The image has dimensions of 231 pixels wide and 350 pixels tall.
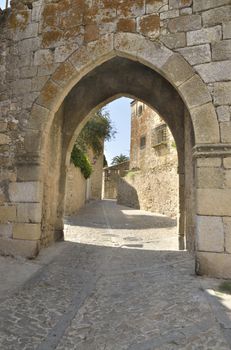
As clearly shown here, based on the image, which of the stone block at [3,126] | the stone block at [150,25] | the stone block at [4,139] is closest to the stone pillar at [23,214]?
the stone block at [4,139]

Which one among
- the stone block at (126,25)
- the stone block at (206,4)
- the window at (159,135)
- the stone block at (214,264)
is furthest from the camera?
the window at (159,135)

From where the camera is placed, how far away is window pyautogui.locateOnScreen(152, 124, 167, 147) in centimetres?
1808

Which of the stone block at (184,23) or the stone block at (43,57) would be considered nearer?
the stone block at (184,23)

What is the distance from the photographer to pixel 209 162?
11.0 feet

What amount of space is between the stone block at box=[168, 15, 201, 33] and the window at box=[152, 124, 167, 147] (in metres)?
13.9

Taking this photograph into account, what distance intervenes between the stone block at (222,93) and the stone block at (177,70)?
15.5 inches

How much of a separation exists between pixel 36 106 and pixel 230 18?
2973mm

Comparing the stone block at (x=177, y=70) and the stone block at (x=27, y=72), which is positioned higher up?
the stone block at (x=27, y=72)

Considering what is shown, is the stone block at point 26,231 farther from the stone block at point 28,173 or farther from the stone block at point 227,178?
the stone block at point 227,178

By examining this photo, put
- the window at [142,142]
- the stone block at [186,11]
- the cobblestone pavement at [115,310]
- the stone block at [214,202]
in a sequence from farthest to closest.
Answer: the window at [142,142]
the stone block at [186,11]
the stone block at [214,202]
the cobblestone pavement at [115,310]

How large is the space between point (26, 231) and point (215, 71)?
3.41 metres

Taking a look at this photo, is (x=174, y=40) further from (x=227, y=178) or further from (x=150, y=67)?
(x=227, y=178)

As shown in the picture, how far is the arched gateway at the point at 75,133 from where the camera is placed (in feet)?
10.8

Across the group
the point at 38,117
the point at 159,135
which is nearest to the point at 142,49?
the point at 38,117
